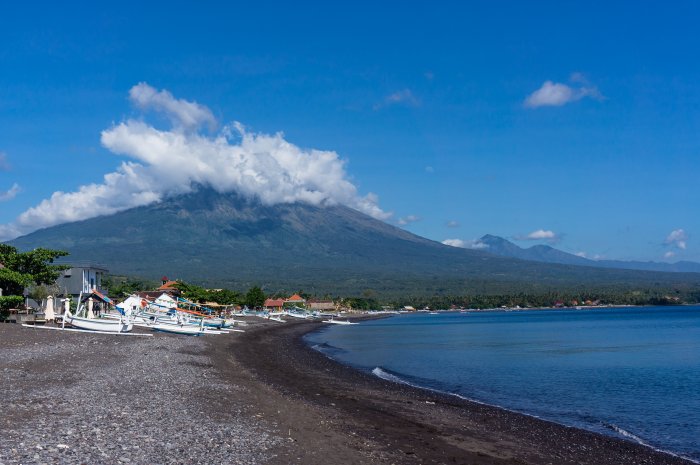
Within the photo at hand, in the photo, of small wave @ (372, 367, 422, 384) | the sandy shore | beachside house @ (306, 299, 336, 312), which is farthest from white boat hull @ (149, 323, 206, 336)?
beachside house @ (306, 299, 336, 312)

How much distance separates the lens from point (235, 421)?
39.3 feet

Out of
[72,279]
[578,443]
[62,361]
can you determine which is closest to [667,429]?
[578,443]

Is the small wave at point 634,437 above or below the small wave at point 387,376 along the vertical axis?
above

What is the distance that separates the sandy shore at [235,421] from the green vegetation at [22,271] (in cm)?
1159

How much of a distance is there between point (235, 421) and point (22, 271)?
27.4 m

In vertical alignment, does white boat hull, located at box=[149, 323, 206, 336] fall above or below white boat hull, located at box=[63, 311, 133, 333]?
below

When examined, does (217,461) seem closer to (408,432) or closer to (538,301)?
(408,432)

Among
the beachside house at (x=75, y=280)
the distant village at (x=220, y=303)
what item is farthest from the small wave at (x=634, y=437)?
the beachside house at (x=75, y=280)

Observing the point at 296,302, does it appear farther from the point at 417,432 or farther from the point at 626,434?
the point at 417,432

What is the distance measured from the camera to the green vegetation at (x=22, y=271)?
1275 inches

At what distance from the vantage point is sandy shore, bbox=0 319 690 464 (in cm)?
934

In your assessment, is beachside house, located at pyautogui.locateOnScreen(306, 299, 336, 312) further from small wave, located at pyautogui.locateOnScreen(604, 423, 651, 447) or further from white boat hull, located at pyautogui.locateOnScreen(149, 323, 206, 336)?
small wave, located at pyautogui.locateOnScreen(604, 423, 651, 447)

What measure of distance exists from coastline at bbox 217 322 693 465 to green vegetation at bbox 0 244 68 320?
58.4ft

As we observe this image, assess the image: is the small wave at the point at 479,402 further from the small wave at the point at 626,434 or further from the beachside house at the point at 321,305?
the beachside house at the point at 321,305
